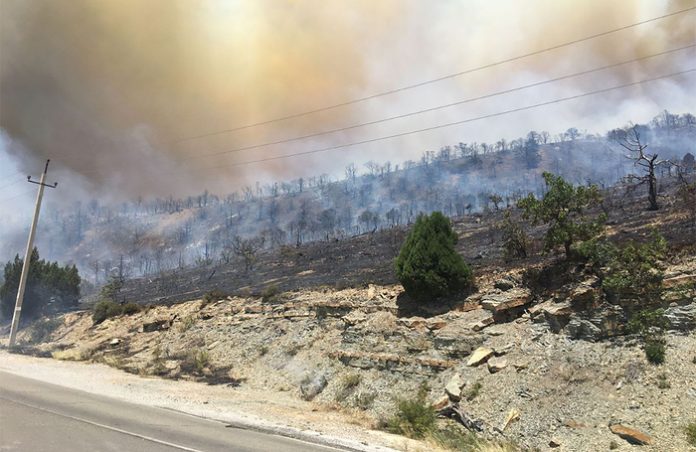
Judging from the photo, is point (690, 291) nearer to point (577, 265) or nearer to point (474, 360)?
point (577, 265)

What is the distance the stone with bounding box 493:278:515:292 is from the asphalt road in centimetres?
Result: 989

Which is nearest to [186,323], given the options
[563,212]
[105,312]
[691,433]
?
[105,312]

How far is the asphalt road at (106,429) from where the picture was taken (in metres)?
7.61

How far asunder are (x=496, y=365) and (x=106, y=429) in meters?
10.5

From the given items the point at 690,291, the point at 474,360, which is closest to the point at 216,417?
the point at 474,360

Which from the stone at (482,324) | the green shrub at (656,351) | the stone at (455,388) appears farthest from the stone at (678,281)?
the stone at (455,388)

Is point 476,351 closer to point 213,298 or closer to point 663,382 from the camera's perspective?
point 663,382

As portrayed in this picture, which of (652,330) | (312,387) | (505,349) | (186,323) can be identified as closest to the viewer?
(652,330)

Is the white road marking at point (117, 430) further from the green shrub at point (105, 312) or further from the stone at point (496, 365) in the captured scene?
the green shrub at point (105, 312)

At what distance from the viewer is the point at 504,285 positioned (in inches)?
655

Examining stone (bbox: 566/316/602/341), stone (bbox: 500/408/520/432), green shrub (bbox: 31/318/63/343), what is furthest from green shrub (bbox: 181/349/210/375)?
green shrub (bbox: 31/318/63/343)

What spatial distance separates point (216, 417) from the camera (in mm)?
11812

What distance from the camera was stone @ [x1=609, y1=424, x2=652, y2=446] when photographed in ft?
31.5

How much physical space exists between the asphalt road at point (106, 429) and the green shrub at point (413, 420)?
11.2ft
